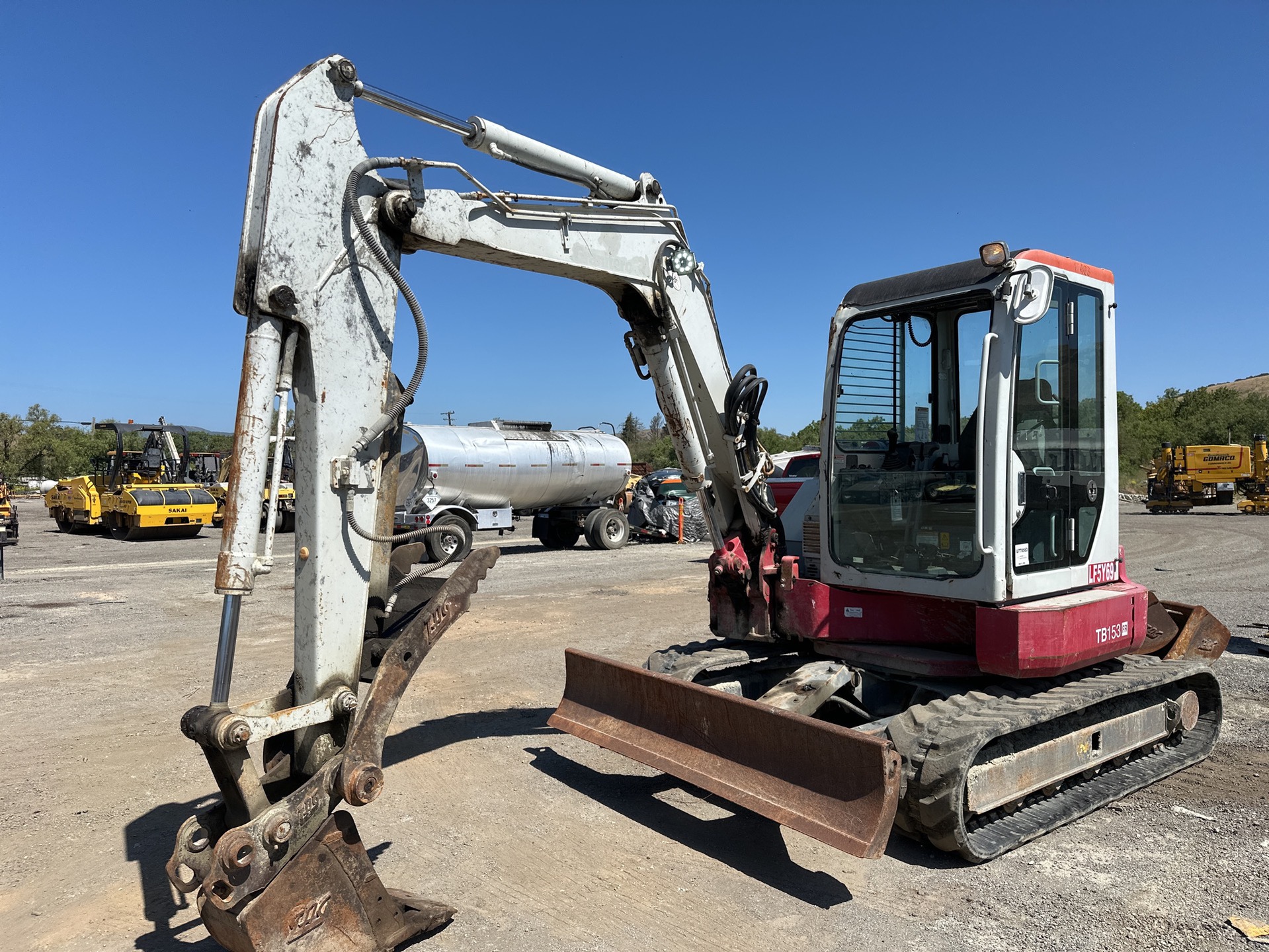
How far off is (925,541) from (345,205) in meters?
3.32

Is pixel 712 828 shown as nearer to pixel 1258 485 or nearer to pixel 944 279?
pixel 944 279

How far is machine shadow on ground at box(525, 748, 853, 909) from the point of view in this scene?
3.81m

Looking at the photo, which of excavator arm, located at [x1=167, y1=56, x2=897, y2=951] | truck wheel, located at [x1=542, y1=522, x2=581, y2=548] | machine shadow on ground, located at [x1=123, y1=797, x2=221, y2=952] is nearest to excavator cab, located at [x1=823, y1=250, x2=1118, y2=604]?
excavator arm, located at [x1=167, y1=56, x2=897, y2=951]

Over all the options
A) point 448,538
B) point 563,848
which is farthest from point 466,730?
point 448,538

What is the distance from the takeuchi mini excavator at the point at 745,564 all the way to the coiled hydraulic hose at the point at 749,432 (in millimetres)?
21

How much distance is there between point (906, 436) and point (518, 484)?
542 inches

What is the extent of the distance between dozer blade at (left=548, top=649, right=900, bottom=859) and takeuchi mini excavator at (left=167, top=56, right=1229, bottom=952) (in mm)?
15

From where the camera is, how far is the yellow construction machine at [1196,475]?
3064 centimetres

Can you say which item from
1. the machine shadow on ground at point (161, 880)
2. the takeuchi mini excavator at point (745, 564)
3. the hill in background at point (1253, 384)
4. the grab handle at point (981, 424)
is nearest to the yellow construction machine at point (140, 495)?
the machine shadow on ground at point (161, 880)

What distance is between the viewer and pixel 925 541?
4.69 metres

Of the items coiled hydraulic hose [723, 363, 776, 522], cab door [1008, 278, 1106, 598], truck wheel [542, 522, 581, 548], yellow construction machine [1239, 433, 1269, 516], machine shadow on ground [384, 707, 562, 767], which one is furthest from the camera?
yellow construction machine [1239, 433, 1269, 516]

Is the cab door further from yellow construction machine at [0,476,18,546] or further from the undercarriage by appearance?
yellow construction machine at [0,476,18,546]

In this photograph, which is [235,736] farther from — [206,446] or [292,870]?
[206,446]

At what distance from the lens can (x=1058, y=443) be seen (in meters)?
4.70
